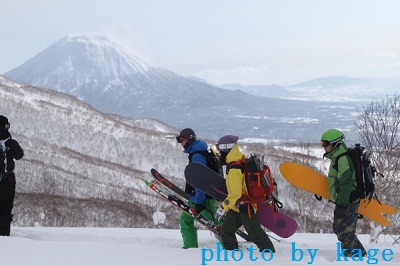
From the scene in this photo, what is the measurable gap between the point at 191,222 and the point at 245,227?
3.49 feet

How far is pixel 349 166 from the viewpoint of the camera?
566 centimetres

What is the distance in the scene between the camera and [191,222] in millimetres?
6539

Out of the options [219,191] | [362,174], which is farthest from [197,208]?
[362,174]

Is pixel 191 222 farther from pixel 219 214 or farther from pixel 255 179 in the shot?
pixel 255 179

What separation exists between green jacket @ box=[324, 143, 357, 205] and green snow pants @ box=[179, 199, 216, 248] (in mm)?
1868

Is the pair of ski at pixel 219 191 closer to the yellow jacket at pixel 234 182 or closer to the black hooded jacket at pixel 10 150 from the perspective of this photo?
the yellow jacket at pixel 234 182

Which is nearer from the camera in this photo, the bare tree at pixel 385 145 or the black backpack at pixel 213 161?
the black backpack at pixel 213 161

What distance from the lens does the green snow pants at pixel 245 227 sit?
5.75 m

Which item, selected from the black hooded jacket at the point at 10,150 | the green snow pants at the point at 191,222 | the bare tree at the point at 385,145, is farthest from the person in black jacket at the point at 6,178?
the bare tree at the point at 385,145

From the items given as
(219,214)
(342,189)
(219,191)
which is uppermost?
(342,189)

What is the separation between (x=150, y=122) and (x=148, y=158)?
222 feet

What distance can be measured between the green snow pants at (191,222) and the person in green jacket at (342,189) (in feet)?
5.95

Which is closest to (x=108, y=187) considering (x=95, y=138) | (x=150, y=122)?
(x=95, y=138)

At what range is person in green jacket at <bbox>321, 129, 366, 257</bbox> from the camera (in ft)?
18.5
